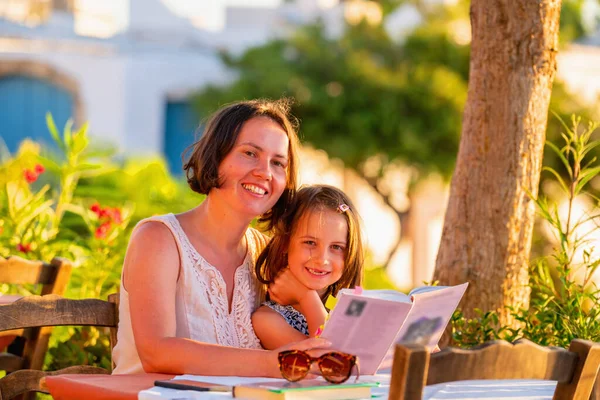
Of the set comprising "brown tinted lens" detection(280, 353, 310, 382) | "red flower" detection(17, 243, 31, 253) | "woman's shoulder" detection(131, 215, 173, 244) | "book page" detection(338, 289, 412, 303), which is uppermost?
"woman's shoulder" detection(131, 215, 173, 244)

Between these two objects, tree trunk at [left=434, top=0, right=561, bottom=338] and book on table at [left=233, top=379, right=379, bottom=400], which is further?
tree trunk at [left=434, top=0, right=561, bottom=338]

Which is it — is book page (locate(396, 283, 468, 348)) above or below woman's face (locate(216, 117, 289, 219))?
below

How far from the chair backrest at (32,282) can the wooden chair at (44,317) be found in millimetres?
437

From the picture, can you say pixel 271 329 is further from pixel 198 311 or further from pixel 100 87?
pixel 100 87

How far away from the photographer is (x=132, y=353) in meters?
3.16

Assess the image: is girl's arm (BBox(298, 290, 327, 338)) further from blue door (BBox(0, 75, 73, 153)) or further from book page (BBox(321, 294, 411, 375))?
blue door (BBox(0, 75, 73, 153))

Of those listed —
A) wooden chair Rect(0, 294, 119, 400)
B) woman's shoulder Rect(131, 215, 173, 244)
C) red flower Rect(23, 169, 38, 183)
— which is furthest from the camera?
red flower Rect(23, 169, 38, 183)

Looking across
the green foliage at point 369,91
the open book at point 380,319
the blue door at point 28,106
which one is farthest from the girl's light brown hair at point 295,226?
the blue door at point 28,106

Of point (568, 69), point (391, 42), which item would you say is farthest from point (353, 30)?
point (568, 69)

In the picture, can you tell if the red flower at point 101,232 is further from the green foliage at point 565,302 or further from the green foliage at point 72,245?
the green foliage at point 565,302

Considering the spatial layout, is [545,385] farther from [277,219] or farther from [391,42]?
[391,42]

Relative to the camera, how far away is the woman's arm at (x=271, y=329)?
3.29m

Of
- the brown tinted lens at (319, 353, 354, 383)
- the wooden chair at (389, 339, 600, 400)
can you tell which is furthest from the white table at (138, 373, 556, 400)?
the wooden chair at (389, 339, 600, 400)

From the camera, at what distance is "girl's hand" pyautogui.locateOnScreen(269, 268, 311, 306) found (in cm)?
341
